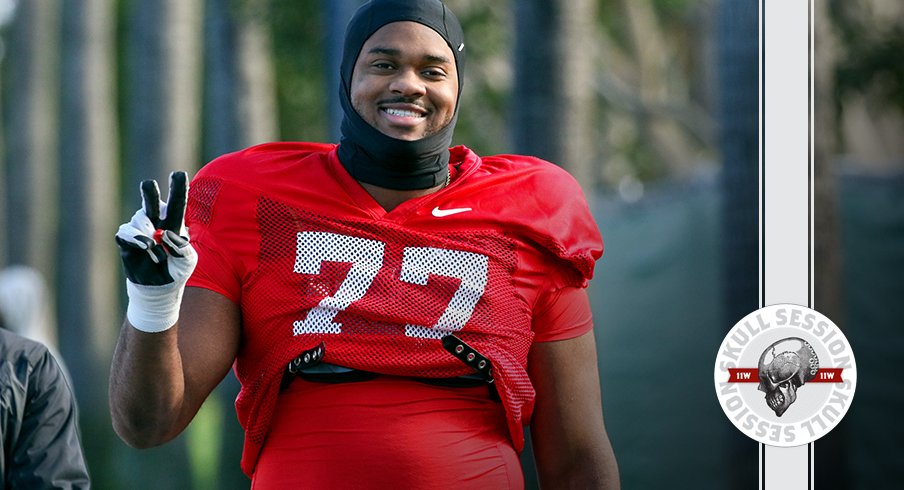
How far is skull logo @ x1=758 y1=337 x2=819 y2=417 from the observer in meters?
3.16

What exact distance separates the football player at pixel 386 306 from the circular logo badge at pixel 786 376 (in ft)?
2.43

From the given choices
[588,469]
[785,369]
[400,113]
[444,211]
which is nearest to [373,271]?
[444,211]

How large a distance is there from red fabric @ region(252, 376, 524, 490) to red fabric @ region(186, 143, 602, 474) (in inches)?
1.7

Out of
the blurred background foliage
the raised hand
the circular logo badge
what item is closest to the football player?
the raised hand

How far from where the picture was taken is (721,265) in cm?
586

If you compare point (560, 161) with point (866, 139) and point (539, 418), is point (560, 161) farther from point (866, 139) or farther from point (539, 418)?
point (866, 139)

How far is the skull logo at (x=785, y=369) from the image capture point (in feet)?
10.4

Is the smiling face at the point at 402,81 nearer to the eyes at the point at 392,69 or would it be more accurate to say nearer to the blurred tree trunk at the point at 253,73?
the eyes at the point at 392,69

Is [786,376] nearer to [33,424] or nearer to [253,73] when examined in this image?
[33,424]

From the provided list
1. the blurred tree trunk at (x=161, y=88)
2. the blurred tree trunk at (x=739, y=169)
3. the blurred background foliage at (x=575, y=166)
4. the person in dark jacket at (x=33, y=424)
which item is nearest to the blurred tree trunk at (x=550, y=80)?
the blurred background foliage at (x=575, y=166)

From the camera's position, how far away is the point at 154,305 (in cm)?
213

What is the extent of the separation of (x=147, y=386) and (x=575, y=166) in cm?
369

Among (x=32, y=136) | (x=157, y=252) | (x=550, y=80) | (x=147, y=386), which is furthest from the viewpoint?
(x=32, y=136)

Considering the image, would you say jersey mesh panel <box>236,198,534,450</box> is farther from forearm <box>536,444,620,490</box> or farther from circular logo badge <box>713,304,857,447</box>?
circular logo badge <box>713,304,857,447</box>
